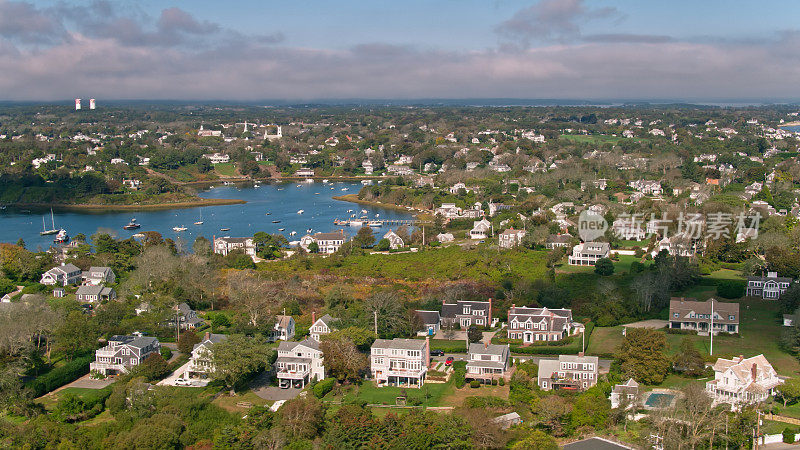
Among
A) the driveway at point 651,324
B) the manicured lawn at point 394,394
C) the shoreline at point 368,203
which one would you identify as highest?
the driveway at point 651,324

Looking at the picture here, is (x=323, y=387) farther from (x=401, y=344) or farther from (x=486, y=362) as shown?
(x=486, y=362)

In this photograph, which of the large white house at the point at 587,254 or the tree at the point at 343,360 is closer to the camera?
the tree at the point at 343,360

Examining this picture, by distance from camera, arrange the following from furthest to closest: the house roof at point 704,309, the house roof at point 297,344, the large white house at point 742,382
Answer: the house roof at point 704,309 → the house roof at point 297,344 → the large white house at point 742,382

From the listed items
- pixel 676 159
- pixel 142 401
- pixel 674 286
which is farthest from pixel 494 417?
pixel 676 159

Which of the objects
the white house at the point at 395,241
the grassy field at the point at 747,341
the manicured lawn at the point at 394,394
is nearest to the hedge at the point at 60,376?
the manicured lawn at the point at 394,394

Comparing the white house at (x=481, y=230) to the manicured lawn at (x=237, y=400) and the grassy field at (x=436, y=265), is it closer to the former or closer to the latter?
the grassy field at (x=436, y=265)

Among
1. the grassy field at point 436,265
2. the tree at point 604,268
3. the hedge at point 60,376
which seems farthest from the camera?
the tree at point 604,268

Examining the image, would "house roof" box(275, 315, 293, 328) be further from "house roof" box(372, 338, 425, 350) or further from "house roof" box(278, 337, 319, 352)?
"house roof" box(372, 338, 425, 350)

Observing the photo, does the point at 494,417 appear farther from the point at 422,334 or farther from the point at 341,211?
the point at 341,211
